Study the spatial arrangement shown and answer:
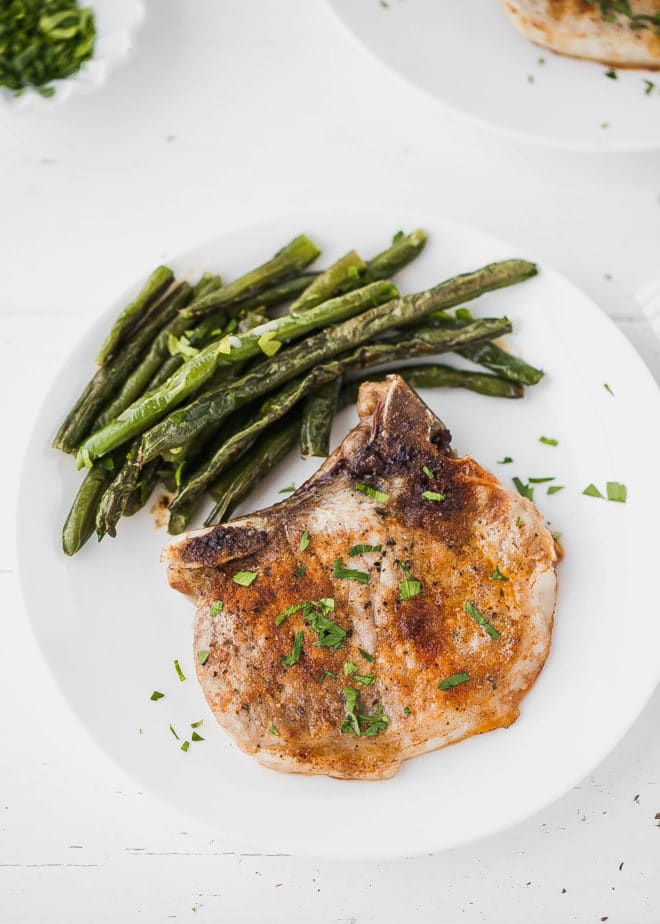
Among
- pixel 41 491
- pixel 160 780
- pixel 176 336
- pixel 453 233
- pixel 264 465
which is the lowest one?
pixel 160 780

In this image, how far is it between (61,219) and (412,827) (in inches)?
165

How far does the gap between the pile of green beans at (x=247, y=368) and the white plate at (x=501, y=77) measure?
91 centimetres

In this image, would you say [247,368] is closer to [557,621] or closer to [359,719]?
[359,719]

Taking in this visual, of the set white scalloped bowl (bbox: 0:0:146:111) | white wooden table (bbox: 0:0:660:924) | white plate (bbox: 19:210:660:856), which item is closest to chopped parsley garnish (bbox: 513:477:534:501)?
white plate (bbox: 19:210:660:856)

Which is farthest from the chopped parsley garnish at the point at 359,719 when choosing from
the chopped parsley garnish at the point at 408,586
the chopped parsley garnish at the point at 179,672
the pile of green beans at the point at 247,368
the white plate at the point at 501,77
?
the white plate at the point at 501,77

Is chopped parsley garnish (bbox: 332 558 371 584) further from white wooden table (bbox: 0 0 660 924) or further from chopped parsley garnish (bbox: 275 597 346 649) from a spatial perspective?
white wooden table (bbox: 0 0 660 924)

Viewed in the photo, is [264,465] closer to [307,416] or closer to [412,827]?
[307,416]

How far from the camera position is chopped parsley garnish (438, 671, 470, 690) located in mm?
4559

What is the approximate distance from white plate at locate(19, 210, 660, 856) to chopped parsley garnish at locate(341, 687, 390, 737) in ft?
1.25

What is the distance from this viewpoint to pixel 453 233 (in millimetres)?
5129

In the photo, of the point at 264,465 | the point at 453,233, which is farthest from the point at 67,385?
the point at 453,233

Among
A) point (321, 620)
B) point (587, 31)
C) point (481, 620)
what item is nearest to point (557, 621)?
point (481, 620)

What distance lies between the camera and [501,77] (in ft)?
17.5

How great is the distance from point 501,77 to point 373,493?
2685 millimetres
